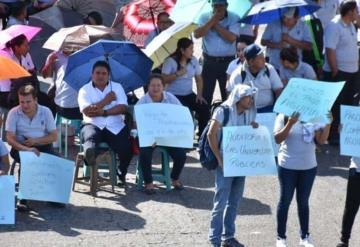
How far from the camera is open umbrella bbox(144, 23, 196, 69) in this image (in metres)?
10.5

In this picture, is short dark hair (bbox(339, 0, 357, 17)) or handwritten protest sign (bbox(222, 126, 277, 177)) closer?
handwritten protest sign (bbox(222, 126, 277, 177))

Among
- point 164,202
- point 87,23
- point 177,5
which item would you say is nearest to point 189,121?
point 164,202

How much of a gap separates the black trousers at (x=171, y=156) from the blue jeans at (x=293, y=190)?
6.37ft

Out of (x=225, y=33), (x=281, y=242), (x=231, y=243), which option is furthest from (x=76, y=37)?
(x=281, y=242)

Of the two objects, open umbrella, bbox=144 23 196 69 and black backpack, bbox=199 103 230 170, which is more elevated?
open umbrella, bbox=144 23 196 69

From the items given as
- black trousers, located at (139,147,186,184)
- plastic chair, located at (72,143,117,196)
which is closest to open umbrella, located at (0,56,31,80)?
plastic chair, located at (72,143,117,196)

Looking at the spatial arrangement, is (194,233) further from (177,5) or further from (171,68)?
(177,5)

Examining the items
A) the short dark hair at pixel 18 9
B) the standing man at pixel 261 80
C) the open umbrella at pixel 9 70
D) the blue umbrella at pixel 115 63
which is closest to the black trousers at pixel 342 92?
the standing man at pixel 261 80

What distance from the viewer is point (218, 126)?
7609 millimetres

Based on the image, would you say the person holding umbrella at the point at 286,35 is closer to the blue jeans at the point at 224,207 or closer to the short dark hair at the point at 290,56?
the short dark hair at the point at 290,56

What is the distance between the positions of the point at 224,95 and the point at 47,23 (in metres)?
2.75

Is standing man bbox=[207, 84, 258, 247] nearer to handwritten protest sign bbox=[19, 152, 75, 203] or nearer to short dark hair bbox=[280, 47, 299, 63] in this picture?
handwritten protest sign bbox=[19, 152, 75, 203]

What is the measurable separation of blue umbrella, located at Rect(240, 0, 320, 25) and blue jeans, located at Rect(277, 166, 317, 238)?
3390mm

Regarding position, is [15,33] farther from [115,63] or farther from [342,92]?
[342,92]
